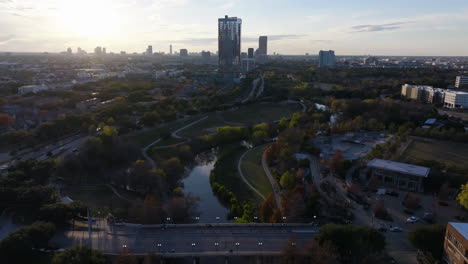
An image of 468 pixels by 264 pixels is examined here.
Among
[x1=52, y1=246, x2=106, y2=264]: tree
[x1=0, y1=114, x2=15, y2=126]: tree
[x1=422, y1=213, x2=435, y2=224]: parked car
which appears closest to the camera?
[x1=52, y1=246, x2=106, y2=264]: tree

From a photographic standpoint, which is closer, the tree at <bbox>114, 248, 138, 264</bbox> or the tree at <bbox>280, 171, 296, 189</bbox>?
the tree at <bbox>114, 248, 138, 264</bbox>

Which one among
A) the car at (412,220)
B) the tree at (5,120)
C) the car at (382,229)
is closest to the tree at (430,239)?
the car at (382,229)

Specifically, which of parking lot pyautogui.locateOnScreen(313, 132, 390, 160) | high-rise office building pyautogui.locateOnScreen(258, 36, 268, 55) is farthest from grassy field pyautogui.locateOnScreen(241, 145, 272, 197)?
high-rise office building pyautogui.locateOnScreen(258, 36, 268, 55)

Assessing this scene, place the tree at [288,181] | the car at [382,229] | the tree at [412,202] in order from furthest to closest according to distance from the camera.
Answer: the tree at [288,181], the tree at [412,202], the car at [382,229]

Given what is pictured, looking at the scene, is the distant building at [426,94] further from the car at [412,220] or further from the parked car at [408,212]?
the car at [412,220]

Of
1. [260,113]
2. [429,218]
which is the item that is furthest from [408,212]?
[260,113]

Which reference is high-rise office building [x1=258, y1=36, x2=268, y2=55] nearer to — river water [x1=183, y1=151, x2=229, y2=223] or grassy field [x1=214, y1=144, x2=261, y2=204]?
grassy field [x1=214, y1=144, x2=261, y2=204]

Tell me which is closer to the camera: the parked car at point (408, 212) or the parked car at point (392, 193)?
the parked car at point (408, 212)
